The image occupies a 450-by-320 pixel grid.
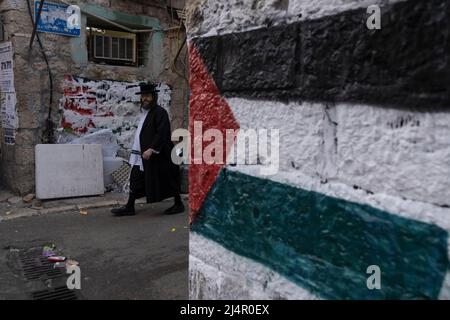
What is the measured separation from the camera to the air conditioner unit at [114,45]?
274 inches

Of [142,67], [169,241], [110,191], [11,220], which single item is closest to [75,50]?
[142,67]

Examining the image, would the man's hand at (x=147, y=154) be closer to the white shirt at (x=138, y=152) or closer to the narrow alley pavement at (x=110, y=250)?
the white shirt at (x=138, y=152)

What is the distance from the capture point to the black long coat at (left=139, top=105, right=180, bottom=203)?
18.0 feet

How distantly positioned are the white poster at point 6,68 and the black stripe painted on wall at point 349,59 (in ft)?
17.3

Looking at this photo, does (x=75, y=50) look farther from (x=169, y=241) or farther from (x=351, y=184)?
(x=351, y=184)

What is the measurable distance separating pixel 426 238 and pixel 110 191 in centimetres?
620

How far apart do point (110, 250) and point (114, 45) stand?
13.4 ft

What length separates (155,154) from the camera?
18.1 ft

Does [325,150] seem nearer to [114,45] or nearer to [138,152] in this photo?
[138,152]

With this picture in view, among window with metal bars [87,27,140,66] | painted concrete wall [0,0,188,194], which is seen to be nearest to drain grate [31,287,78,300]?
painted concrete wall [0,0,188,194]

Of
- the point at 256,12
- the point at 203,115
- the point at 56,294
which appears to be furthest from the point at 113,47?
the point at 256,12

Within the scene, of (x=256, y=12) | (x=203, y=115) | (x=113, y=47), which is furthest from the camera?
(x=113, y=47)

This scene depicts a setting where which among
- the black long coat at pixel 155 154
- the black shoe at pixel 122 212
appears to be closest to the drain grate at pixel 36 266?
the black shoe at pixel 122 212

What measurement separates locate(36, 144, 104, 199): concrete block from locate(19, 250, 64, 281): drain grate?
7.13 feet
